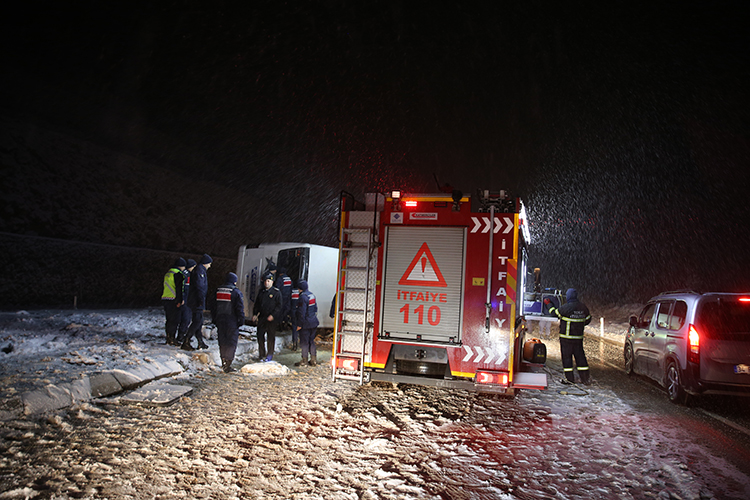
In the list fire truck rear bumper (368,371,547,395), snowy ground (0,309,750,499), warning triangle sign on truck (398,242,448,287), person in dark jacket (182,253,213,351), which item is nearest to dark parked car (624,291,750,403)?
snowy ground (0,309,750,499)

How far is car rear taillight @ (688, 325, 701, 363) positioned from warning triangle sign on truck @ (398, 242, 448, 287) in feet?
12.7

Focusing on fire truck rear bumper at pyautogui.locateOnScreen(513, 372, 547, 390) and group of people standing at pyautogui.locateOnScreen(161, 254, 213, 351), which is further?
group of people standing at pyautogui.locateOnScreen(161, 254, 213, 351)

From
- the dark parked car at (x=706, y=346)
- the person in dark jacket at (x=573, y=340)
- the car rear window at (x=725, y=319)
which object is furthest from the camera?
the person in dark jacket at (x=573, y=340)

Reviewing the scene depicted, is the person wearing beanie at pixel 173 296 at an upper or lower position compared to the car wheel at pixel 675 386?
upper

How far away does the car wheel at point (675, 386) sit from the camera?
633cm

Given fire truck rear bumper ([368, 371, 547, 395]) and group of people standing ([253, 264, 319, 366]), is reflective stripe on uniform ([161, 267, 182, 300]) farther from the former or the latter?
fire truck rear bumper ([368, 371, 547, 395])

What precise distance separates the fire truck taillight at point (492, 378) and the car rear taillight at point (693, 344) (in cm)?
308

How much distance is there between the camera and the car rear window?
594cm

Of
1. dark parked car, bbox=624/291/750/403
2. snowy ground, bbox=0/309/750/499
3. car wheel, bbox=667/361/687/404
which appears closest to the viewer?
snowy ground, bbox=0/309/750/499

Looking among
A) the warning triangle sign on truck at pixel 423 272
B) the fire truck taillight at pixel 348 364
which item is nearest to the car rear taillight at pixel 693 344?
the warning triangle sign on truck at pixel 423 272

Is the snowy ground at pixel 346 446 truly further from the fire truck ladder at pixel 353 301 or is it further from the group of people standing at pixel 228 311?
the group of people standing at pixel 228 311

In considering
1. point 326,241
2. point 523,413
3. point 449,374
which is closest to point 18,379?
point 449,374

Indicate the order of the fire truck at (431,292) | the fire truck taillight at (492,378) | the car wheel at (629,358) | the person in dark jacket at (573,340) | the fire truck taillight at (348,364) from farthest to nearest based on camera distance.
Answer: the car wheel at (629,358) < the person in dark jacket at (573,340) < the fire truck taillight at (348,364) < the fire truck at (431,292) < the fire truck taillight at (492,378)

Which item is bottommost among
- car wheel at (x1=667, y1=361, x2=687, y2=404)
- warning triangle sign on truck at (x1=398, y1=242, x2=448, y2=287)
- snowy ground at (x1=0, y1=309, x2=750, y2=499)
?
snowy ground at (x1=0, y1=309, x2=750, y2=499)
